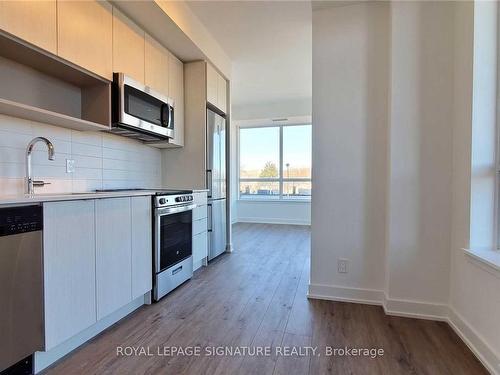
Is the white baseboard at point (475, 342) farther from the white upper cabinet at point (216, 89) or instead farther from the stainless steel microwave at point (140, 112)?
the white upper cabinet at point (216, 89)

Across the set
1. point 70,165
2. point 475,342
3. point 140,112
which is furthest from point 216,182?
point 475,342

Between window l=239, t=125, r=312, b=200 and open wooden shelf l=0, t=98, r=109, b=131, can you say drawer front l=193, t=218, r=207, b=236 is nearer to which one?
open wooden shelf l=0, t=98, r=109, b=131

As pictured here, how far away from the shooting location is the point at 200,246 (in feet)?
10.5

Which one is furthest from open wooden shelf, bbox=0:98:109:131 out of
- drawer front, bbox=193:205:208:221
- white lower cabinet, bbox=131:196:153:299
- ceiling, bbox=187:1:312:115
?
ceiling, bbox=187:1:312:115

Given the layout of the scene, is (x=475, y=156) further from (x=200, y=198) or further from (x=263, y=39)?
(x=263, y=39)

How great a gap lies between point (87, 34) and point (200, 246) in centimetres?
225

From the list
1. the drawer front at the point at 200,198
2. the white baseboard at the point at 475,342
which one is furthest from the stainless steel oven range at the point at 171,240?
the white baseboard at the point at 475,342

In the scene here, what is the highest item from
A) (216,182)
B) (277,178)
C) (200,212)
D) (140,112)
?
(140,112)

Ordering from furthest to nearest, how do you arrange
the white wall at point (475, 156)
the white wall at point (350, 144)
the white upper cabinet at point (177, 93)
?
the white upper cabinet at point (177, 93) → the white wall at point (350, 144) → the white wall at point (475, 156)

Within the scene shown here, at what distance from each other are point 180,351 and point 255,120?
18.2 ft

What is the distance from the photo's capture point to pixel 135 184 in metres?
3.04

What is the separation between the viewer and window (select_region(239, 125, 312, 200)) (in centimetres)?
674

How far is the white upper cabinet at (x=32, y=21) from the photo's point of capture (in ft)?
4.90

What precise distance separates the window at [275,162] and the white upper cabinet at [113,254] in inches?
203
